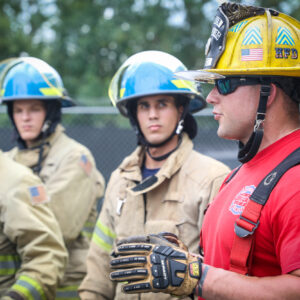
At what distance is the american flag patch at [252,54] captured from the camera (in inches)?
85.2

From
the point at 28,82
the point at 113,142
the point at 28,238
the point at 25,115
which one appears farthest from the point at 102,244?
the point at 113,142

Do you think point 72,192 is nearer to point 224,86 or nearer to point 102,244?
point 102,244

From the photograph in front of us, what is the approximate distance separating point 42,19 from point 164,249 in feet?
55.4

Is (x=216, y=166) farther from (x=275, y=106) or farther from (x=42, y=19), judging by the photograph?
(x=42, y=19)

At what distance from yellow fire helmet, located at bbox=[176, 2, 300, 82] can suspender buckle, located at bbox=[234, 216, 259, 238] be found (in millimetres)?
655

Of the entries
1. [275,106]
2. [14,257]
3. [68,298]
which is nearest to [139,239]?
[275,106]

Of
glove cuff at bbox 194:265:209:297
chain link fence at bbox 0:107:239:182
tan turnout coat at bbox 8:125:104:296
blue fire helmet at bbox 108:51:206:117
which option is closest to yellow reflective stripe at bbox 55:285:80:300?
tan turnout coat at bbox 8:125:104:296

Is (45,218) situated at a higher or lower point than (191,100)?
lower

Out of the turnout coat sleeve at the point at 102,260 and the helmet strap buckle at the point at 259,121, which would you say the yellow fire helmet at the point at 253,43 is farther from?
the turnout coat sleeve at the point at 102,260

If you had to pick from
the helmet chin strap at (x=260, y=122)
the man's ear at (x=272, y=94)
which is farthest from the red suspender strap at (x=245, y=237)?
the man's ear at (x=272, y=94)

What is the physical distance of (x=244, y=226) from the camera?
1.91 m

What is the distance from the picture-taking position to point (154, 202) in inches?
128

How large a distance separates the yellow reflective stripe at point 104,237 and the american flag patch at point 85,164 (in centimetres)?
116

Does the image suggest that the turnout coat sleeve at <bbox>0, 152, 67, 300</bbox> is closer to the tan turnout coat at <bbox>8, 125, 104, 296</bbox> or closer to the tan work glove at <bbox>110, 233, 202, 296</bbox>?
the tan turnout coat at <bbox>8, 125, 104, 296</bbox>
